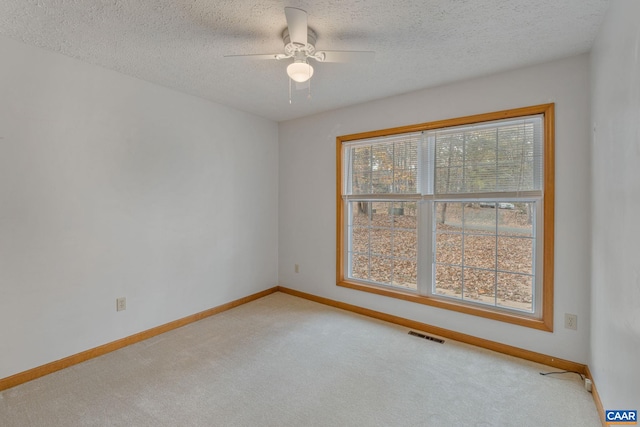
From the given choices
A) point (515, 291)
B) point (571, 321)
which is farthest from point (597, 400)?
point (515, 291)

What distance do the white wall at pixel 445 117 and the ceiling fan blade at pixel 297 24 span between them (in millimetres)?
1192

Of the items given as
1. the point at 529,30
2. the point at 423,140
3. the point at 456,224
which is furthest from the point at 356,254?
the point at 529,30

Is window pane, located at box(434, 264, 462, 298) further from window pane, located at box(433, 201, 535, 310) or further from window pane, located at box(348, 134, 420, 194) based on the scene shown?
window pane, located at box(348, 134, 420, 194)

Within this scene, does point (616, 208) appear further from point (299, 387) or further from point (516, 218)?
point (299, 387)

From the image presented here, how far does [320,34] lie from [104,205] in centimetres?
222

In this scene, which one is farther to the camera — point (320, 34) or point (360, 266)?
point (360, 266)

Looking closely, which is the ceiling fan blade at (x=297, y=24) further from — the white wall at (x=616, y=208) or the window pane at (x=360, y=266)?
the window pane at (x=360, y=266)

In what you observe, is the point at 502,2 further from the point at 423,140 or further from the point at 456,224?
the point at 456,224

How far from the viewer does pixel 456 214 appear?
2885mm

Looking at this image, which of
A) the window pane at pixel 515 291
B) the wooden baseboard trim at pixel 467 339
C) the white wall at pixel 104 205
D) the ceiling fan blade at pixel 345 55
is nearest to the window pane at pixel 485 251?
the window pane at pixel 515 291

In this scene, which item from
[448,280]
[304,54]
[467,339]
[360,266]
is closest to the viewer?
[304,54]

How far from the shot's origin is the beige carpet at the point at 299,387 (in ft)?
5.88

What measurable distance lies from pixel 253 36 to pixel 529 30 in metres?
1.82

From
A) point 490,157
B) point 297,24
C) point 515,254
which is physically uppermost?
point 297,24
